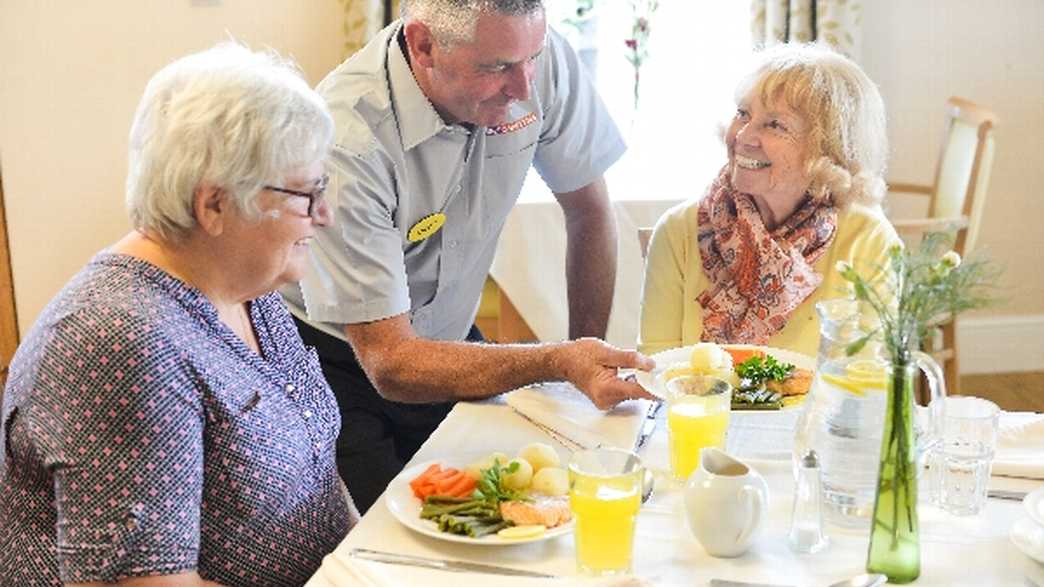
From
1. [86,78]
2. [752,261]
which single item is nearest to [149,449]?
[752,261]

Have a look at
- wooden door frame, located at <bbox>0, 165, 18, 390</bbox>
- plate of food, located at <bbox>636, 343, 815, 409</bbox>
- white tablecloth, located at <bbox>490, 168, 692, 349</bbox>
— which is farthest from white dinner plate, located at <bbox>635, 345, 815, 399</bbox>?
wooden door frame, located at <bbox>0, 165, 18, 390</bbox>

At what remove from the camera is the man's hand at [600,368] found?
187 centimetres

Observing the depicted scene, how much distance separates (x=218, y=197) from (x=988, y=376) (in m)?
3.49

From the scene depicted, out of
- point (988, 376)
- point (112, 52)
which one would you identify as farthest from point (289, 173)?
point (988, 376)

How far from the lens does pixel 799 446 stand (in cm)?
161

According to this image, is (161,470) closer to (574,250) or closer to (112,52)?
(574,250)

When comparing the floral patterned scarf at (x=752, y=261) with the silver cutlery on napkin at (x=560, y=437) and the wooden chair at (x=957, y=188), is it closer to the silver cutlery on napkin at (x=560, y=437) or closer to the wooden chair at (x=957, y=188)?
the silver cutlery on napkin at (x=560, y=437)

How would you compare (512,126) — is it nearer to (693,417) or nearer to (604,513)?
(693,417)

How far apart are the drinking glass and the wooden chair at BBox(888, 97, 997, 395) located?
166cm

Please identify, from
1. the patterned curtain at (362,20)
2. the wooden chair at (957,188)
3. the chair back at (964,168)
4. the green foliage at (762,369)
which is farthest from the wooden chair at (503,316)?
the green foliage at (762,369)

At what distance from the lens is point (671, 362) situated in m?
2.00

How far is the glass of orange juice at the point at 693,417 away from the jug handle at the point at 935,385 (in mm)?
262

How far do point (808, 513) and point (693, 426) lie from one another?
22 centimetres

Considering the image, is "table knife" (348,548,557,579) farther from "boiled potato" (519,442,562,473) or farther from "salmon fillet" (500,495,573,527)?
"boiled potato" (519,442,562,473)
